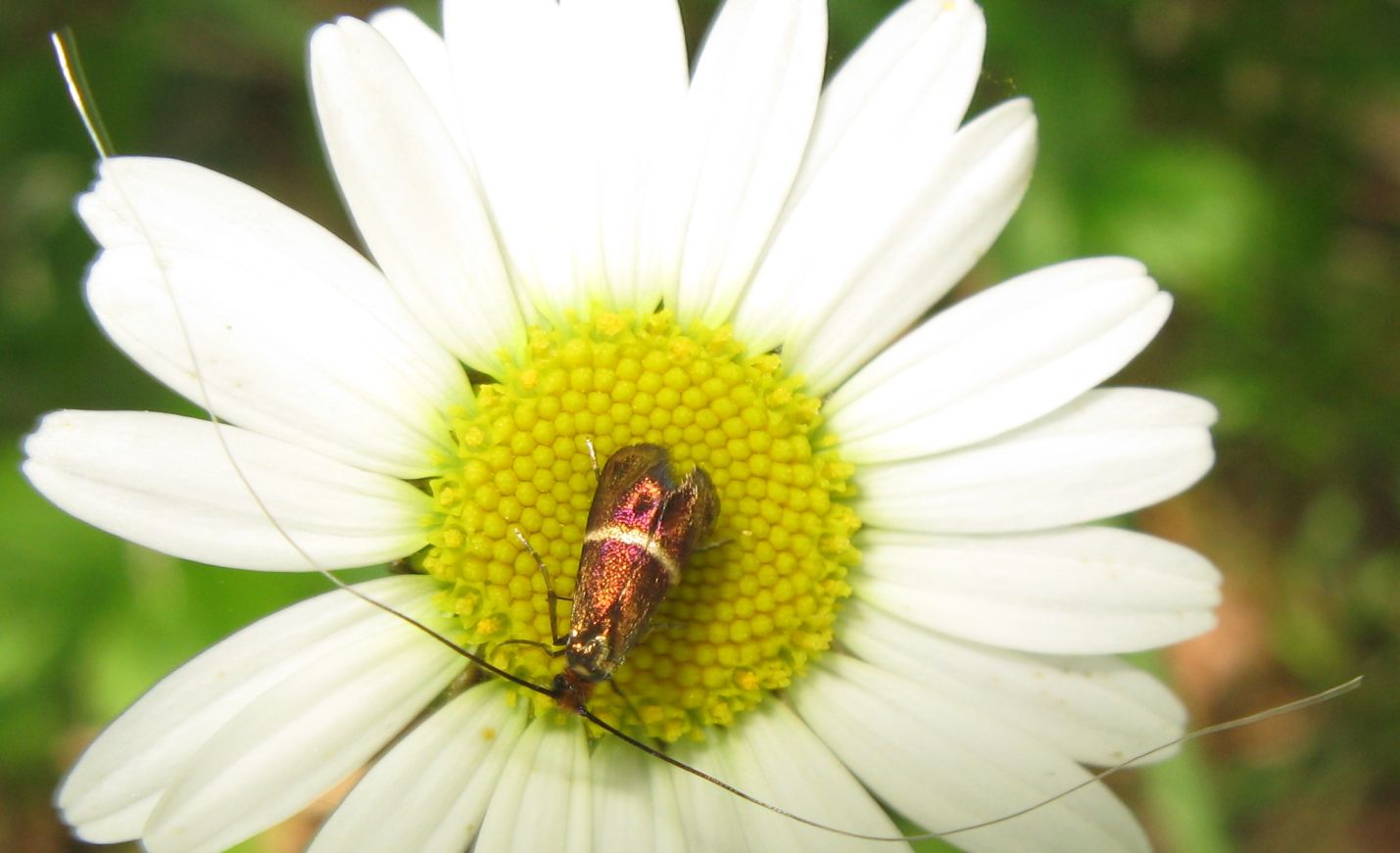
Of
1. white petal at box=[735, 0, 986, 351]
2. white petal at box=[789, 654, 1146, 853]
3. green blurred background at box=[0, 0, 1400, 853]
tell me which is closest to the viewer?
white petal at box=[735, 0, 986, 351]

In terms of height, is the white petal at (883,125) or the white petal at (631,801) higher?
the white petal at (883,125)

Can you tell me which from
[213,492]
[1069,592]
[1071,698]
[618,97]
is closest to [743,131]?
[618,97]

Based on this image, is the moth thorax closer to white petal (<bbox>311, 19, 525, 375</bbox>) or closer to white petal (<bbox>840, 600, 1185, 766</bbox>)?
white petal (<bbox>311, 19, 525, 375</bbox>)

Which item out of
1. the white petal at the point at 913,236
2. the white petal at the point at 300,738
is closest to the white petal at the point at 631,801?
the white petal at the point at 300,738

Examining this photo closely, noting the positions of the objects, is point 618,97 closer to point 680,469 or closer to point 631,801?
point 680,469

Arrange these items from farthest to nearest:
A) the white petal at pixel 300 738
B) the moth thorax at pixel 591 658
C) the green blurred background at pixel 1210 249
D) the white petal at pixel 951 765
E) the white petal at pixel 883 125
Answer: the green blurred background at pixel 1210 249, the white petal at pixel 951 765, the white petal at pixel 883 125, the moth thorax at pixel 591 658, the white petal at pixel 300 738

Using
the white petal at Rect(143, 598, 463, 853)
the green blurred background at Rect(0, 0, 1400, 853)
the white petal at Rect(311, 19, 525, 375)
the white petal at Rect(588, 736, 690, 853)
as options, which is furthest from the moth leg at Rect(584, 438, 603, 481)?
the green blurred background at Rect(0, 0, 1400, 853)

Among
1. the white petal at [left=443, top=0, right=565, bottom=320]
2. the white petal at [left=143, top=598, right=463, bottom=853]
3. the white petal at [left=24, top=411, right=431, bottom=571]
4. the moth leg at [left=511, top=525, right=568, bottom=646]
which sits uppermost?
the white petal at [left=443, top=0, right=565, bottom=320]

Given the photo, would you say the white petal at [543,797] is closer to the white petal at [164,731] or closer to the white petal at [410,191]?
the white petal at [164,731]
